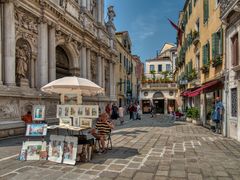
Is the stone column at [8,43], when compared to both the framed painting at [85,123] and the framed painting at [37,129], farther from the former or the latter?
the framed painting at [85,123]

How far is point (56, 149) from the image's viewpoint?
7113mm

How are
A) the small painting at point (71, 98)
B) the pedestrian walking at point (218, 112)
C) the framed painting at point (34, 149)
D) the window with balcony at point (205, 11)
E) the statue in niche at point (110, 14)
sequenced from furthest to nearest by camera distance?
the statue in niche at point (110, 14) → the window with balcony at point (205, 11) → the pedestrian walking at point (218, 112) → the small painting at point (71, 98) → the framed painting at point (34, 149)

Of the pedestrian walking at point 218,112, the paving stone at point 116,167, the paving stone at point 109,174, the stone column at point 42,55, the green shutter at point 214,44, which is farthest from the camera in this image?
the stone column at point 42,55

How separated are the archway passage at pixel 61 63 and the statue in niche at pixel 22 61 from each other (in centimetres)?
468

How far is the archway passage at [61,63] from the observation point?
60.0 ft

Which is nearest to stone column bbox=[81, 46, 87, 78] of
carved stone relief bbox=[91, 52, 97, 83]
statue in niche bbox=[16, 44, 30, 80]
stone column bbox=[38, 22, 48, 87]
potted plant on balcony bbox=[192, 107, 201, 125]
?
carved stone relief bbox=[91, 52, 97, 83]

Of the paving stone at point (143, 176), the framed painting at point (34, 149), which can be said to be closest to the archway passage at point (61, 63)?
the framed painting at point (34, 149)

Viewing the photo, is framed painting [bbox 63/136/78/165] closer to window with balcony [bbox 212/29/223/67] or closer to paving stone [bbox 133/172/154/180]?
paving stone [bbox 133/172/154/180]

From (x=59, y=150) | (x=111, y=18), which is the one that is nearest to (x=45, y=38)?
(x=59, y=150)

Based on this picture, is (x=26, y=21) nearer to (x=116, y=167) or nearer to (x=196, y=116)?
(x=116, y=167)

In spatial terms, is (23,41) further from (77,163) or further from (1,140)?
(77,163)

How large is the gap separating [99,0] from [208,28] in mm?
13352

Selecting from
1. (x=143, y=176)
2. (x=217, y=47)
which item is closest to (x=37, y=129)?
(x=143, y=176)

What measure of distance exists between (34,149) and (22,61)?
697cm
